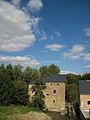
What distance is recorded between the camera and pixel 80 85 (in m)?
52.6

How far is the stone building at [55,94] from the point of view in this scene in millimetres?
58406

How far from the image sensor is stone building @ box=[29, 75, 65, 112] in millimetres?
58406

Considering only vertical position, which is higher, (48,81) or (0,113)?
(48,81)

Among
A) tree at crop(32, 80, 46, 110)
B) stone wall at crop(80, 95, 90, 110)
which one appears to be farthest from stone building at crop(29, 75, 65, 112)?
stone wall at crop(80, 95, 90, 110)

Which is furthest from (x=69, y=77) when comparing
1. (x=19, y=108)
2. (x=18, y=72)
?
(x=19, y=108)

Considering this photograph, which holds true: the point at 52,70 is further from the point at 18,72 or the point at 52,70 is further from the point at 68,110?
the point at 68,110

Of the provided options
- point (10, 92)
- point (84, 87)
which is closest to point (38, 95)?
point (10, 92)

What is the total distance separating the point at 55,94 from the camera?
59.2m

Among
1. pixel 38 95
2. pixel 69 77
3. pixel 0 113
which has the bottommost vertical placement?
pixel 0 113

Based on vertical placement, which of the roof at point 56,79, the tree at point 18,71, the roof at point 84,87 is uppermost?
the tree at point 18,71

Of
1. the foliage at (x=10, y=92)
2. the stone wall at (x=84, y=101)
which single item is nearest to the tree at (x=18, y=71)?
the foliage at (x=10, y=92)

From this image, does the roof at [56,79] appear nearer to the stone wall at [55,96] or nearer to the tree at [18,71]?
the stone wall at [55,96]

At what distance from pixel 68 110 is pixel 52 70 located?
59.2m

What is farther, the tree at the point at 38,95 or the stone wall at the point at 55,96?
the stone wall at the point at 55,96
